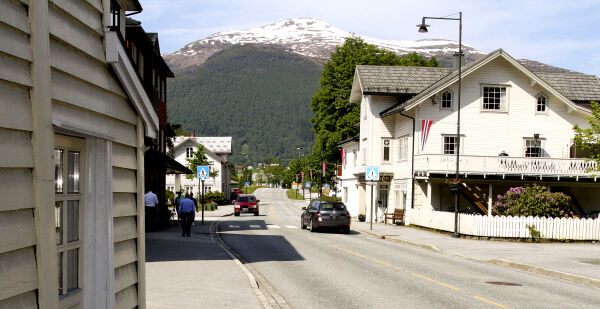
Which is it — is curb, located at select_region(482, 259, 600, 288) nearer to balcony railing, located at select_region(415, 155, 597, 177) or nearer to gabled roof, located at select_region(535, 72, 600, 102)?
balcony railing, located at select_region(415, 155, 597, 177)

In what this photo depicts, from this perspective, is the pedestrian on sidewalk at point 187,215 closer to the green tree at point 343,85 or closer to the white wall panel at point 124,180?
the white wall panel at point 124,180

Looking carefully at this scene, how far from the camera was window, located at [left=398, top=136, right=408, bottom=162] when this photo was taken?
36875mm

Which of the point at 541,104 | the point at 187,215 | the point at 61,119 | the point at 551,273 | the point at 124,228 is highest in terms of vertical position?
the point at 541,104

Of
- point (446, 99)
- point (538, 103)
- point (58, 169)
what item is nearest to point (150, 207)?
point (58, 169)

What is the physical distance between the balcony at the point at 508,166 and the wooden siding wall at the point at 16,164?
1139 inches

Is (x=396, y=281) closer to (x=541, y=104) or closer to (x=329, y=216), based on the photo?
(x=329, y=216)

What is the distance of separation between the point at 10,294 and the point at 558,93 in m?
36.0

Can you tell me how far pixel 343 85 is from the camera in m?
53.9

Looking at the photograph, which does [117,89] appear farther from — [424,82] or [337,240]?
[424,82]

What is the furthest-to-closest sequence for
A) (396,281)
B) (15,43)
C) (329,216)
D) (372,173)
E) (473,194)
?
(473,194) → (372,173) → (329,216) → (396,281) → (15,43)

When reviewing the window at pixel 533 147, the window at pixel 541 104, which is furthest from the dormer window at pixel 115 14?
the window at pixel 541 104

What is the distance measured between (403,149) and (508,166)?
24.9 ft

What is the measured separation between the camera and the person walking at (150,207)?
22828mm

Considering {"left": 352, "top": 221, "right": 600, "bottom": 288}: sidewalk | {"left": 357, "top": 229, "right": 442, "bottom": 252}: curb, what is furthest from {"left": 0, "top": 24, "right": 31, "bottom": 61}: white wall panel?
{"left": 357, "top": 229, "right": 442, "bottom": 252}: curb
